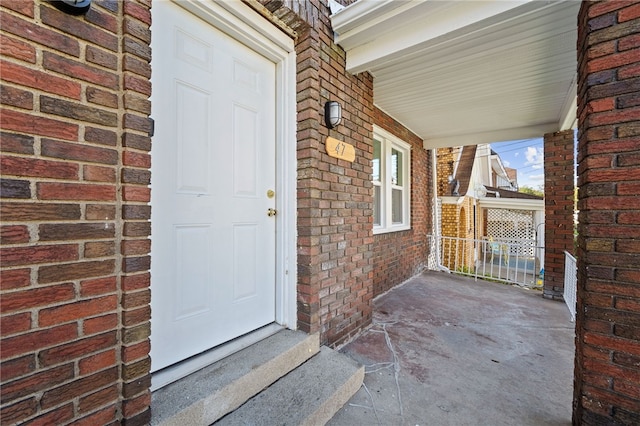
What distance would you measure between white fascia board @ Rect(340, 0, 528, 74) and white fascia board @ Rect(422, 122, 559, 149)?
317 cm

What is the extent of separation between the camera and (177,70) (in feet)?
5.05

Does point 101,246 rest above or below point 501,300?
above

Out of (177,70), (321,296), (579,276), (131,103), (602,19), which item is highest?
(602,19)

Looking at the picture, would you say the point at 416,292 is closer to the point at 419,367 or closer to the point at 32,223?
the point at 419,367

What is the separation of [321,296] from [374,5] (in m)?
2.28

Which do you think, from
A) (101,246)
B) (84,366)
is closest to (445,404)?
(84,366)

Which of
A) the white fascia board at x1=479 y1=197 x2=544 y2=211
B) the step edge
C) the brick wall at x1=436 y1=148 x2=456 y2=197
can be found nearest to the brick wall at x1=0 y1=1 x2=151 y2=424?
the step edge

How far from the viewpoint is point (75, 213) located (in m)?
0.98

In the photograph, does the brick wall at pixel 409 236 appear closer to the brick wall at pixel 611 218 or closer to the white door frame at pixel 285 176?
the white door frame at pixel 285 176

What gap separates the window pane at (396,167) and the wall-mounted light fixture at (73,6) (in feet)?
13.6

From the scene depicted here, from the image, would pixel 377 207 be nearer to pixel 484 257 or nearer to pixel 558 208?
pixel 484 257

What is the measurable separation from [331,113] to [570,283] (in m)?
3.78

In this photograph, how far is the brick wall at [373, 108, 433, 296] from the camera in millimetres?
4023

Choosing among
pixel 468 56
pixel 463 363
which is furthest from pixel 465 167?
pixel 463 363
